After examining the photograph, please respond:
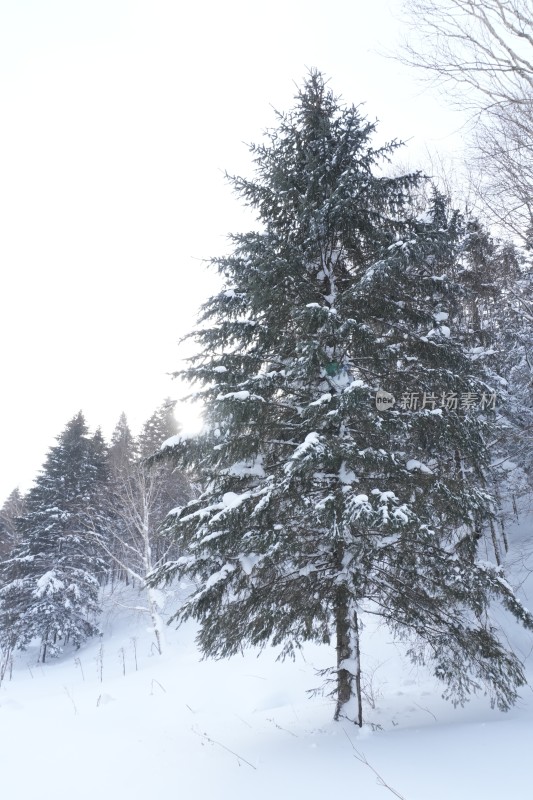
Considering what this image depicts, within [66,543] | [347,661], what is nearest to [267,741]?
[347,661]

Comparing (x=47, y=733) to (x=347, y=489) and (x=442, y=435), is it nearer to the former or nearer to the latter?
(x=347, y=489)

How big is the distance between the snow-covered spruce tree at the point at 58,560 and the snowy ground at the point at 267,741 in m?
11.7

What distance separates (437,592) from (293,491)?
2470mm

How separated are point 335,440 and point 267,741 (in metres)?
4.00

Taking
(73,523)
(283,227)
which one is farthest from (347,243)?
(73,523)

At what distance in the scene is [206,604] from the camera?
5.62 metres

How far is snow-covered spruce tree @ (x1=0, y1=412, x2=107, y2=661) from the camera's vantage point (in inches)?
852

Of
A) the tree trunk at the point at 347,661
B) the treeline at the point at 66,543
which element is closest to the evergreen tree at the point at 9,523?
the treeline at the point at 66,543

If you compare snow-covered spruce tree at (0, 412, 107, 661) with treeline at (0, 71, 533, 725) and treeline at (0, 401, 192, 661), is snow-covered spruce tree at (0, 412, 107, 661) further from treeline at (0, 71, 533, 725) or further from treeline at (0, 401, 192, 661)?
treeline at (0, 71, 533, 725)

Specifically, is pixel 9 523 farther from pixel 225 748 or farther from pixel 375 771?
pixel 375 771

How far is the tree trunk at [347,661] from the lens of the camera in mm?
5531

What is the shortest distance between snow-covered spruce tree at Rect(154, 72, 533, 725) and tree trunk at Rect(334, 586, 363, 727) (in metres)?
0.03

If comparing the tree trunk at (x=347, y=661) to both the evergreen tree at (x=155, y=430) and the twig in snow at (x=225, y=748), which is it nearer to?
A: the twig in snow at (x=225, y=748)

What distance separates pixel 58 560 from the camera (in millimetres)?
22453
